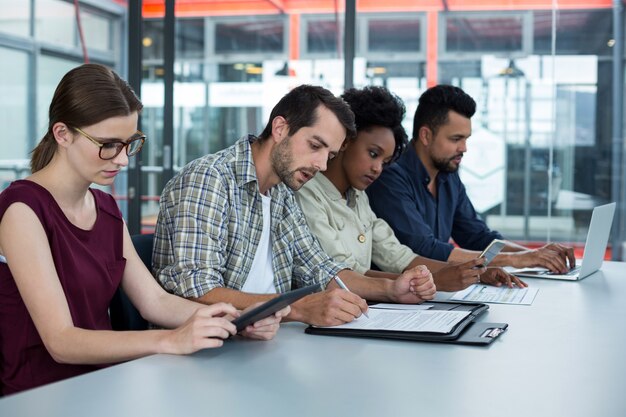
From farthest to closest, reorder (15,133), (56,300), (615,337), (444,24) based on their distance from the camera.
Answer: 1. (444,24)
2. (15,133)
3. (615,337)
4. (56,300)

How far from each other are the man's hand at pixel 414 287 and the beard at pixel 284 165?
412mm

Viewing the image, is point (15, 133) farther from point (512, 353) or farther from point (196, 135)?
point (512, 353)

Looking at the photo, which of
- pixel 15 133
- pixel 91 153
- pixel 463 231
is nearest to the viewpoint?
pixel 91 153

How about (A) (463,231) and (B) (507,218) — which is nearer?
(A) (463,231)

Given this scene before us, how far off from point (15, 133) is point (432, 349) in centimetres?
472

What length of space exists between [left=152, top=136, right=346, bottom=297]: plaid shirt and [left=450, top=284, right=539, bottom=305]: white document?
0.39 meters

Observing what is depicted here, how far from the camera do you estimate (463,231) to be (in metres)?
3.75

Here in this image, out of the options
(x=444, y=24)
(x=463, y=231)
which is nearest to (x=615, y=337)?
(x=463, y=231)

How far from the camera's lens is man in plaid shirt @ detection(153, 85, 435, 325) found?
2020mm

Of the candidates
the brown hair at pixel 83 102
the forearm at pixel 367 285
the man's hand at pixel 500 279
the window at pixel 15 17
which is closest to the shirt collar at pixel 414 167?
the man's hand at pixel 500 279

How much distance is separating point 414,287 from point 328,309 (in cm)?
44

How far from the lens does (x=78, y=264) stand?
1782 millimetres

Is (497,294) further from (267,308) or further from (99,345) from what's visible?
(99,345)

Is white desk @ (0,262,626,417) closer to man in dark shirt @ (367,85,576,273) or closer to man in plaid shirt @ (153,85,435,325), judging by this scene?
man in plaid shirt @ (153,85,435,325)
